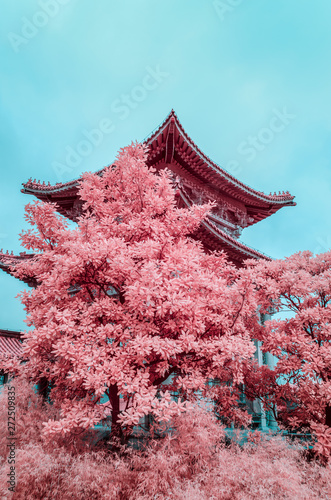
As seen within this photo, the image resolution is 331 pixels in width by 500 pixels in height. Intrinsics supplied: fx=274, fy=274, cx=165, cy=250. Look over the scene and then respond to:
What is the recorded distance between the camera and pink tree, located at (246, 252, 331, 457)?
4.46 meters

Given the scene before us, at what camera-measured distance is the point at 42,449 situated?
377 cm

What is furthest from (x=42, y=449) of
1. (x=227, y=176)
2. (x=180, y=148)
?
(x=227, y=176)

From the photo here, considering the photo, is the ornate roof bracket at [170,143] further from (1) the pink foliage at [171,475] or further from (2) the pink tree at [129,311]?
(1) the pink foliage at [171,475]

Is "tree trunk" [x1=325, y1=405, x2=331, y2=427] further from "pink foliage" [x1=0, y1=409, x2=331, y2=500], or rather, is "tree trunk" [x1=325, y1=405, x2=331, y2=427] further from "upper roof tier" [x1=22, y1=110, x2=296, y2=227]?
"upper roof tier" [x1=22, y1=110, x2=296, y2=227]

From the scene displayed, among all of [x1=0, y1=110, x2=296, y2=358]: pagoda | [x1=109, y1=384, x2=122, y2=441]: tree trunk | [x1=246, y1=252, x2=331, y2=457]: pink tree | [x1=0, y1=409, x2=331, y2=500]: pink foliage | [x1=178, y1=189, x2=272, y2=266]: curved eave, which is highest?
[x1=0, y1=110, x2=296, y2=358]: pagoda

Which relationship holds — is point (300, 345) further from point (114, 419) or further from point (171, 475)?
point (114, 419)

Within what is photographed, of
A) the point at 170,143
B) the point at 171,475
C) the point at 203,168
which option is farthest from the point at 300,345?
the point at 203,168

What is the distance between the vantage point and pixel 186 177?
11.6m

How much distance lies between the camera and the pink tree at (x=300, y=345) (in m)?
4.46

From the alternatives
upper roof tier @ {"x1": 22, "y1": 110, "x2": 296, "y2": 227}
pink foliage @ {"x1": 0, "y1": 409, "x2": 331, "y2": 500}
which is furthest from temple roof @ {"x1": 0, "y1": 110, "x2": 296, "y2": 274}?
pink foliage @ {"x1": 0, "y1": 409, "x2": 331, "y2": 500}


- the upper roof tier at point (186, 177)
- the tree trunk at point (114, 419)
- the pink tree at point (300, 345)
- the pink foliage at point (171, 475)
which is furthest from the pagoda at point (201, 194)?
the pink foliage at point (171, 475)

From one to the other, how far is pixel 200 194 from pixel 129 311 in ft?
29.3

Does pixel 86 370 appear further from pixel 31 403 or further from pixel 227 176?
pixel 227 176

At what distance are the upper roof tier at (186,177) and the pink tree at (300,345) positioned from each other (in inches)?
219
